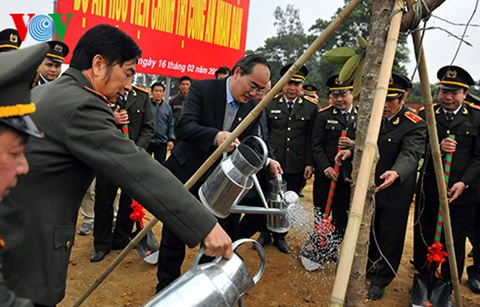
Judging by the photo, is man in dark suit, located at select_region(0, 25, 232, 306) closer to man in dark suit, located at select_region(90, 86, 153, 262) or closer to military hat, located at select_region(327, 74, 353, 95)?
man in dark suit, located at select_region(90, 86, 153, 262)

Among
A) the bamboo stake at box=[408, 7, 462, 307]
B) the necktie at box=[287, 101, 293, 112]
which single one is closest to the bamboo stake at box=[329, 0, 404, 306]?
the bamboo stake at box=[408, 7, 462, 307]

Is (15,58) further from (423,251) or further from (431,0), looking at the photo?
(423,251)

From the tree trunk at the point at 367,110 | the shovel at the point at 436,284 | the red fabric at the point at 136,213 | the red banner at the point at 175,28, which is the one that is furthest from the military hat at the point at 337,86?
the red banner at the point at 175,28

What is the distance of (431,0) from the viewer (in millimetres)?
1729

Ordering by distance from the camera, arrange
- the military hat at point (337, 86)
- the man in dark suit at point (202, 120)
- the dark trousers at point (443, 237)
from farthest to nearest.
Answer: the military hat at point (337, 86)
the dark trousers at point (443, 237)
the man in dark suit at point (202, 120)

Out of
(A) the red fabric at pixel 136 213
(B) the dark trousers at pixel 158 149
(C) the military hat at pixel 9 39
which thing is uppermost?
(C) the military hat at pixel 9 39

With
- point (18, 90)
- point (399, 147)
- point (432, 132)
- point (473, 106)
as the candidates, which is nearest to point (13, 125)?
point (18, 90)

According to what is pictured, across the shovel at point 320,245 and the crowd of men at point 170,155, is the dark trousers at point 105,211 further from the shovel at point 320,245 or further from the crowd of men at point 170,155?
the shovel at point 320,245

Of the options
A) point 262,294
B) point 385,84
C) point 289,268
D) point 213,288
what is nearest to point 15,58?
point 213,288

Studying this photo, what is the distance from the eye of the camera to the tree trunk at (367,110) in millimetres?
1693

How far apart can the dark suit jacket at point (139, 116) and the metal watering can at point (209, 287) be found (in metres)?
2.87

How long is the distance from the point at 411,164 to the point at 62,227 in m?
2.73

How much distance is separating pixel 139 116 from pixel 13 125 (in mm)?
3410

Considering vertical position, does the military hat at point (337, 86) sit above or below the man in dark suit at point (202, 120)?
above
